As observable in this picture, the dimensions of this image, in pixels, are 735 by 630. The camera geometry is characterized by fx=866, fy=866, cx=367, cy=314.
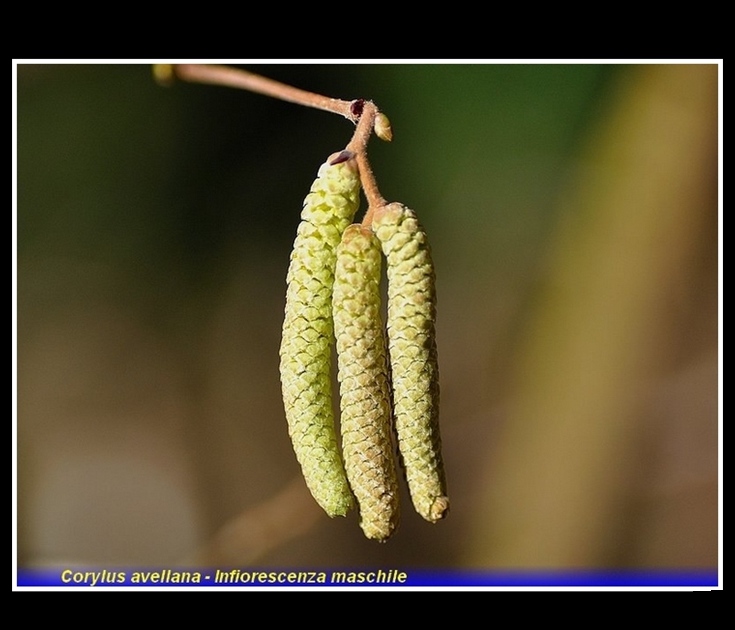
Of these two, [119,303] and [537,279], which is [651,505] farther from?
[119,303]

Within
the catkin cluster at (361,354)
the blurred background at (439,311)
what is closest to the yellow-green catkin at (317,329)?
the catkin cluster at (361,354)

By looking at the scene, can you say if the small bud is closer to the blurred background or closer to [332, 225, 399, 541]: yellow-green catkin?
[332, 225, 399, 541]: yellow-green catkin

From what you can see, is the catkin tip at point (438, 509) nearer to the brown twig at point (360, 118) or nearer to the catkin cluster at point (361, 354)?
the catkin cluster at point (361, 354)

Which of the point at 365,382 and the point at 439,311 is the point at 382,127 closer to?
the point at 365,382

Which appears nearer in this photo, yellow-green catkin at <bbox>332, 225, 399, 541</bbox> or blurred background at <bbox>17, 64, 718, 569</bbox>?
yellow-green catkin at <bbox>332, 225, 399, 541</bbox>

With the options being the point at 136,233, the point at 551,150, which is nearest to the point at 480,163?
the point at 551,150

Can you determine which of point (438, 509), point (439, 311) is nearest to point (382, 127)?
point (438, 509)

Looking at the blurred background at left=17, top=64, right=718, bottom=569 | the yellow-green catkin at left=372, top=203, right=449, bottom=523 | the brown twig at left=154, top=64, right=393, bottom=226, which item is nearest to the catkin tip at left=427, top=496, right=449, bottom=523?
the yellow-green catkin at left=372, top=203, right=449, bottom=523
